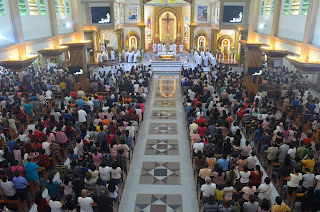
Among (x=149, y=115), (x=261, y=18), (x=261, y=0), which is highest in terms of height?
(x=261, y=0)

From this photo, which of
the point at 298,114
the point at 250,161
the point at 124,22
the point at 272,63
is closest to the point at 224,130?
the point at 250,161

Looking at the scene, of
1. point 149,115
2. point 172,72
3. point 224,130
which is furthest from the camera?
point 172,72

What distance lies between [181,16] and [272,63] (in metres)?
14.6

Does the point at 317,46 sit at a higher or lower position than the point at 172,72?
higher

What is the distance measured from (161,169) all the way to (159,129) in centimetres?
337

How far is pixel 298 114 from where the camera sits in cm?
1205

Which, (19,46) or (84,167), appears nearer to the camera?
(84,167)

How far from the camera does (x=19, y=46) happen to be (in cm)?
1325

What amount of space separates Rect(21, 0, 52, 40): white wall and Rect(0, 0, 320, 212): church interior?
6 centimetres

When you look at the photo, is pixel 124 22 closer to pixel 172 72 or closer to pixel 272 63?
pixel 172 72

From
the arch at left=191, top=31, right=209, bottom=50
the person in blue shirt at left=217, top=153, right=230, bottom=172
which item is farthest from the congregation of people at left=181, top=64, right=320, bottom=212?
the arch at left=191, top=31, right=209, bottom=50

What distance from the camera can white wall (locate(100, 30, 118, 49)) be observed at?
2992 centimetres

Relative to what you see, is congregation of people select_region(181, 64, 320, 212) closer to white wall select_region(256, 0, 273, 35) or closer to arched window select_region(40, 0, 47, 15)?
white wall select_region(256, 0, 273, 35)

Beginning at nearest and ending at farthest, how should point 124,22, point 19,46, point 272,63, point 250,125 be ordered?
point 250,125
point 19,46
point 272,63
point 124,22
